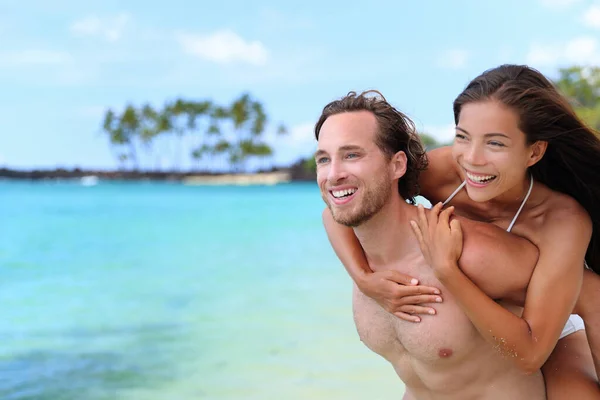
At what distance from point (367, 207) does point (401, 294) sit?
1.09 feet

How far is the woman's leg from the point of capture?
106 inches

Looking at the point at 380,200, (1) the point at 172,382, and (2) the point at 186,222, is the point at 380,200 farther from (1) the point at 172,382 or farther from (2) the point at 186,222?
(2) the point at 186,222

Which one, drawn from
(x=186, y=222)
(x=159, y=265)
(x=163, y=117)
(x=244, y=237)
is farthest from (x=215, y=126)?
(x=159, y=265)

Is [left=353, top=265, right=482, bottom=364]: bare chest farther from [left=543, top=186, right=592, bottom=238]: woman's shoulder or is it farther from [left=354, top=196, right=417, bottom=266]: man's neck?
[left=543, top=186, right=592, bottom=238]: woman's shoulder

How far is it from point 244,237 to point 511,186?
58.6ft

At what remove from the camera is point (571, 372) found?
9.07 ft

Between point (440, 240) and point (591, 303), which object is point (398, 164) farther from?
point (591, 303)

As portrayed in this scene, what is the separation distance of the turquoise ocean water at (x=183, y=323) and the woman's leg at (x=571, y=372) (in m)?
3.73

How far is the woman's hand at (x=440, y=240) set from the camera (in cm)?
242

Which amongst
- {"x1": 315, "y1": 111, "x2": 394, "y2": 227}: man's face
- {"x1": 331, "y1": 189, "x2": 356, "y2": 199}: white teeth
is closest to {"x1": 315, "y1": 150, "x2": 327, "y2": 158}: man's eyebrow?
{"x1": 315, "y1": 111, "x2": 394, "y2": 227}: man's face

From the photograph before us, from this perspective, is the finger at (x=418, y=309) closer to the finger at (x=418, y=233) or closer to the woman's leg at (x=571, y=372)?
the finger at (x=418, y=233)

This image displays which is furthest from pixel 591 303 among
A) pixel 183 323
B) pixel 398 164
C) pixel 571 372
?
pixel 183 323

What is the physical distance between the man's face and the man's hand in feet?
0.75

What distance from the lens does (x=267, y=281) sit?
41.3 feet
